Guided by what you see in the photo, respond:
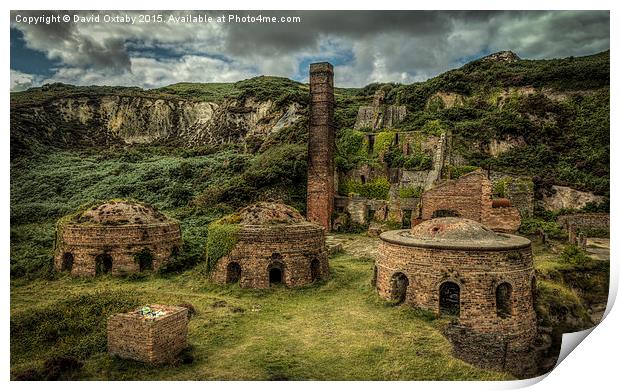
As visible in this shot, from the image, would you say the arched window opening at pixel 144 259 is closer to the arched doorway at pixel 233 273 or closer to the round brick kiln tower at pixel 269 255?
the round brick kiln tower at pixel 269 255

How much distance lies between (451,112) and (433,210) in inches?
953

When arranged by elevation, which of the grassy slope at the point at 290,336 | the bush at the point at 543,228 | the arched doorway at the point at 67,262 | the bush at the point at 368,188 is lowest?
the grassy slope at the point at 290,336

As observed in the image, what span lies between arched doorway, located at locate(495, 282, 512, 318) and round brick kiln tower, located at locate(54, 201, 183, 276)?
1363 cm

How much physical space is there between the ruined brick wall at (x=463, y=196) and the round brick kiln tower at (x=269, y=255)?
7.91 meters

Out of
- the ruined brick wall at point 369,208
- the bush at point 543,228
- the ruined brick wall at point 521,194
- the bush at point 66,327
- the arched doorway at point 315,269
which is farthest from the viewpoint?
the ruined brick wall at point 369,208

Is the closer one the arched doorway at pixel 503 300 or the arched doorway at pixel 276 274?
the arched doorway at pixel 503 300

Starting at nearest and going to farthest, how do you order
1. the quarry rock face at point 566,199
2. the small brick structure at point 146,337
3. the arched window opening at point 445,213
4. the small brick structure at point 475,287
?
the small brick structure at point 146,337, the small brick structure at point 475,287, the arched window opening at point 445,213, the quarry rock face at point 566,199

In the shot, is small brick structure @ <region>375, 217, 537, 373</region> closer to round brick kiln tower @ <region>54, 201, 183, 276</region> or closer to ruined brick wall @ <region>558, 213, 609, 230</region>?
round brick kiln tower @ <region>54, 201, 183, 276</region>

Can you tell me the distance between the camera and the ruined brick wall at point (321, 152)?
92.6 ft

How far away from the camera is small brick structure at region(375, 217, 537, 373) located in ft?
42.7

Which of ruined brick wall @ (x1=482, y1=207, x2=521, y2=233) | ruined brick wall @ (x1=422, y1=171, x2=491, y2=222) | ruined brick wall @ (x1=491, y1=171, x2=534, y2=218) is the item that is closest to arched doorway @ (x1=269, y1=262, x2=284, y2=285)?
ruined brick wall @ (x1=422, y1=171, x2=491, y2=222)

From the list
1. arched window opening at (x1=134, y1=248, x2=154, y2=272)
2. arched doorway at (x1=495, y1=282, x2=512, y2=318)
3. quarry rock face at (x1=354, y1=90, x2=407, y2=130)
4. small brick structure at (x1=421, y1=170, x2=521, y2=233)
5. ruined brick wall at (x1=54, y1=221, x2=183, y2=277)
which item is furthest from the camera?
quarry rock face at (x1=354, y1=90, x2=407, y2=130)

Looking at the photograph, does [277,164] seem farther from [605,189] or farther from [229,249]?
[605,189]

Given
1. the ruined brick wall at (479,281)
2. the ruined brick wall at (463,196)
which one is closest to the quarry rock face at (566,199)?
the ruined brick wall at (463,196)
